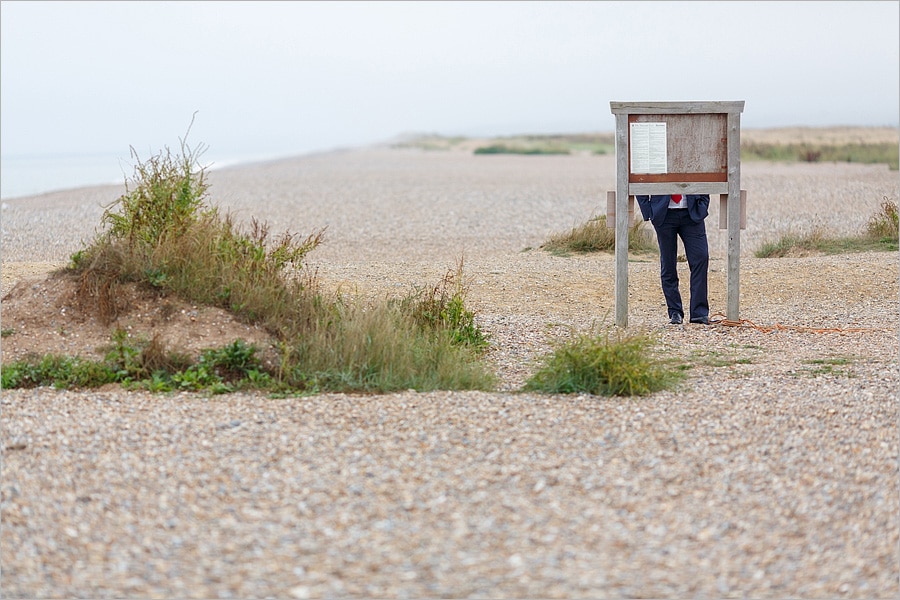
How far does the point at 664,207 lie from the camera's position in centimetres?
839

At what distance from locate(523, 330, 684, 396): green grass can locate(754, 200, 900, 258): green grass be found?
24.9ft

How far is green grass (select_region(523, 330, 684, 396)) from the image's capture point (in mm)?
5945

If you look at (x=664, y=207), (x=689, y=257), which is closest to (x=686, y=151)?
(x=664, y=207)

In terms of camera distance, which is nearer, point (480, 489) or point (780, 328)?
point (480, 489)

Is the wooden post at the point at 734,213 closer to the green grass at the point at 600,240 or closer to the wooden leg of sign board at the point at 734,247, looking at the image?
the wooden leg of sign board at the point at 734,247

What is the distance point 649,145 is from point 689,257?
3.41ft

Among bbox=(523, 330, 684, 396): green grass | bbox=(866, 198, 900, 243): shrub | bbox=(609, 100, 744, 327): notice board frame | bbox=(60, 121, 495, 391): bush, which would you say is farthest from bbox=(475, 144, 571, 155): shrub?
bbox=(523, 330, 684, 396): green grass

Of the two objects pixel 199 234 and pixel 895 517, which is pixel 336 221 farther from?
pixel 895 517

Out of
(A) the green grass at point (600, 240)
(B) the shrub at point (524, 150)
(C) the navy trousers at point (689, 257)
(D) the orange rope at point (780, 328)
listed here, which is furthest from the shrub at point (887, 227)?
(B) the shrub at point (524, 150)

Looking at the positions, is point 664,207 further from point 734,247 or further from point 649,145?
point 734,247

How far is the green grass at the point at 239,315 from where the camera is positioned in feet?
20.0

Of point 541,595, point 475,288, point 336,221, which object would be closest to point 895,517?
point 541,595

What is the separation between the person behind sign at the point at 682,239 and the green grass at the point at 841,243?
16.6ft

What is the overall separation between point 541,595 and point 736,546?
0.88 metres
